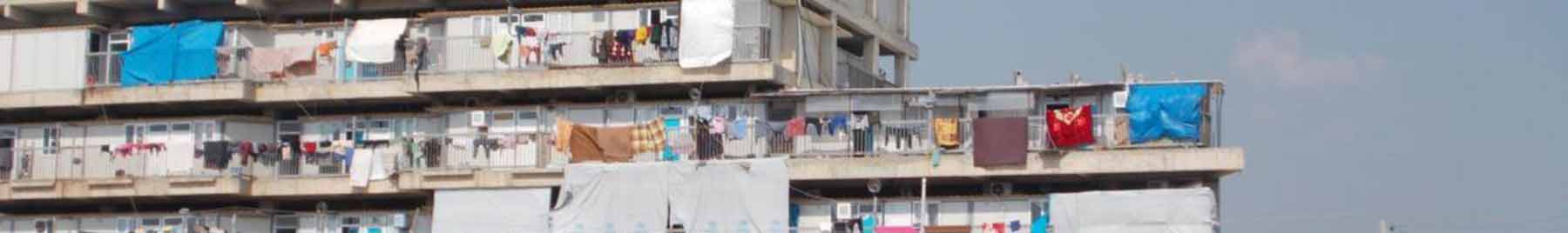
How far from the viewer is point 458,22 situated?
188 feet

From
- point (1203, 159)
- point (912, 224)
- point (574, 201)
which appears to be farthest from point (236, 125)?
point (1203, 159)

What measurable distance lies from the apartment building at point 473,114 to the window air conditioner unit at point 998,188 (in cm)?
11

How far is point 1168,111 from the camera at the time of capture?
52219mm

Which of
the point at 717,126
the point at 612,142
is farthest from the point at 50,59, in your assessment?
the point at 717,126

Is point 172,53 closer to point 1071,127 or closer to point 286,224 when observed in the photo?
point 286,224

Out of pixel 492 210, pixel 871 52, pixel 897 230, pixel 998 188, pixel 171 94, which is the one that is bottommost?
pixel 897 230

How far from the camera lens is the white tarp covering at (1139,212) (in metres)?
51.2

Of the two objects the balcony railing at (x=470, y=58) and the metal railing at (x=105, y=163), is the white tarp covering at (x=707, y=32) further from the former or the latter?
the metal railing at (x=105, y=163)

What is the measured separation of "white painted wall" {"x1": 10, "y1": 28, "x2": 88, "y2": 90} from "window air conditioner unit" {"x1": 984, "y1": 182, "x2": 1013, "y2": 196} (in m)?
19.9

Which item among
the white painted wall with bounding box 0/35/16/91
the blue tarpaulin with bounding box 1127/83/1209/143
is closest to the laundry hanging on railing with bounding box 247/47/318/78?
the white painted wall with bounding box 0/35/16/91

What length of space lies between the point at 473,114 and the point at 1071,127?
1264 centimetres

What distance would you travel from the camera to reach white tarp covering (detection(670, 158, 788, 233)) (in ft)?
175

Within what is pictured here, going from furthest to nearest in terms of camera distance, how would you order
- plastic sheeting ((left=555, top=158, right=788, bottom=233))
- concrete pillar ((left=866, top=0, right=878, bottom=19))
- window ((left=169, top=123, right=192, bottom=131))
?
concrete pillar ((left=866, top=0, right=878, bottom=19)) < window ((left=169, top=123, right=192, bottom=131)) < plastic sheeting ((left=555, top=158, right=788, bottom=233))

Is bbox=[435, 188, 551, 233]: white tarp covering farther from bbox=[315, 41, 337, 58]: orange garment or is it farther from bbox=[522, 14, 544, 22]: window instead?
bbox=[315, 41, 337, 58]: orange garment
